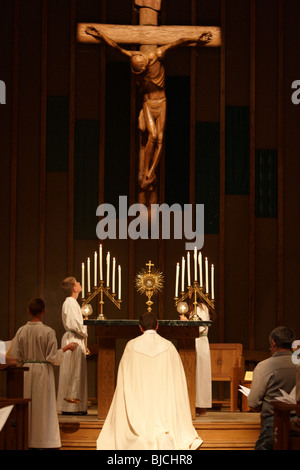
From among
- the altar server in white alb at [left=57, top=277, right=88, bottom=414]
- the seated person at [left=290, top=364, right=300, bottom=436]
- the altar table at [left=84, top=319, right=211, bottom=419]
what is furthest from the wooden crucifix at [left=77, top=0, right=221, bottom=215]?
the seated person at [left=290, top=364, right=300, bottom=436]

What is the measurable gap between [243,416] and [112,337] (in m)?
1.58

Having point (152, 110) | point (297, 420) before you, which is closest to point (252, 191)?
point (152, 110)

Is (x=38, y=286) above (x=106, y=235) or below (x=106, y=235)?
below

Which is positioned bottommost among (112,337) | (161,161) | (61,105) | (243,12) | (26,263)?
(112,337)

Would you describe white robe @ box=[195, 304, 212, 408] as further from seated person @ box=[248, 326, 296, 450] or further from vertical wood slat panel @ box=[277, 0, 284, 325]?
seated person @ box=[248, 326, 296, 450]

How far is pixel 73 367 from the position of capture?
8.06 m

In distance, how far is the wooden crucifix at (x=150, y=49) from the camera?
9.05 m

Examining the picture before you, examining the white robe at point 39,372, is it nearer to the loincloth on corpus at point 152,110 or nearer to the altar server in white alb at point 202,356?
the altar server in white alb at point 202,356

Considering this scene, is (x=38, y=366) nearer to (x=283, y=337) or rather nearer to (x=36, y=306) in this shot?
(x=36, y=306)

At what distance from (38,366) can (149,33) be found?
4245 millimetres

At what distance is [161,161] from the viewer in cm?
999

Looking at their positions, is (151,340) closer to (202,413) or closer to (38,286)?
(202,413)

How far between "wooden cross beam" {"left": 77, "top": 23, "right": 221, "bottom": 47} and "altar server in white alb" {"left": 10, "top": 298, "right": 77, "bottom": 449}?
3.74 meters
